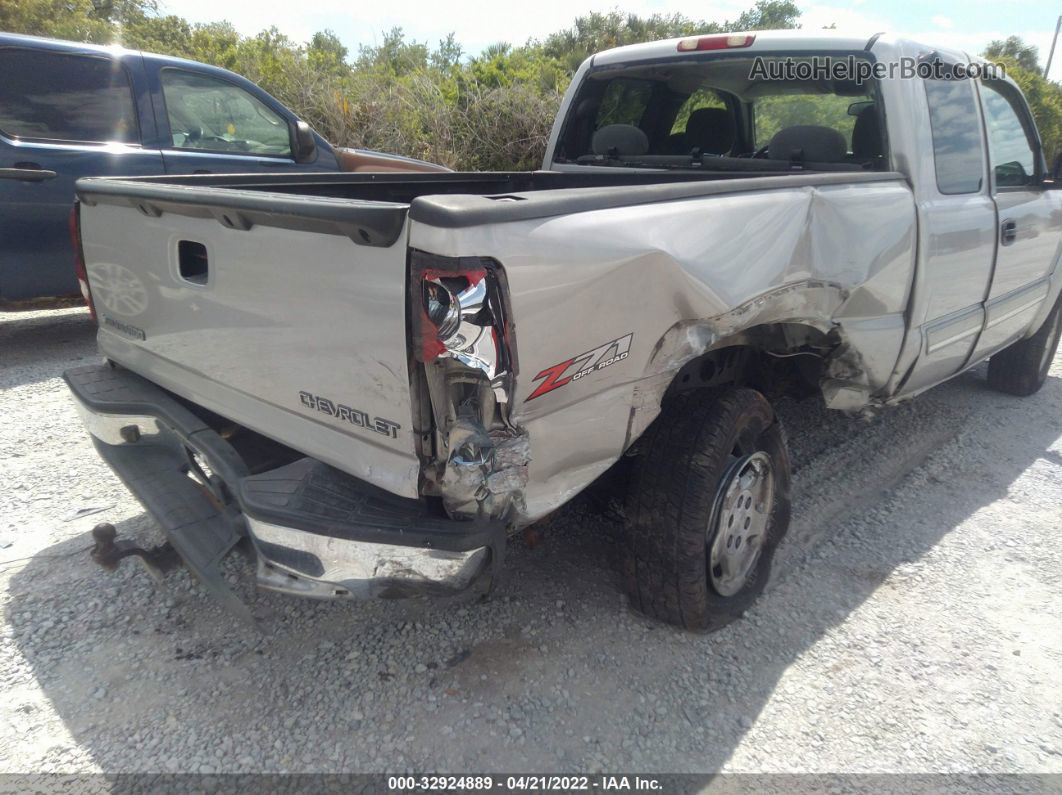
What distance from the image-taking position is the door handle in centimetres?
469

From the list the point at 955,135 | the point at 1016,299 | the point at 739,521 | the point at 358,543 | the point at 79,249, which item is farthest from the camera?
the point at 1016,299

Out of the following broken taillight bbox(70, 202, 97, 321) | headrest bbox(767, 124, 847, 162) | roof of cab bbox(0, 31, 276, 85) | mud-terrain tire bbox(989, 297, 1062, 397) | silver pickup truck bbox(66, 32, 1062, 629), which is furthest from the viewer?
mud-terrain tire bbox(989, 297, 1062, 397)

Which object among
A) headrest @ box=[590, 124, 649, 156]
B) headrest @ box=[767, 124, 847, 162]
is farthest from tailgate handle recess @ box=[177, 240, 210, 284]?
headrest @ box=[767, 124, 847, 162]

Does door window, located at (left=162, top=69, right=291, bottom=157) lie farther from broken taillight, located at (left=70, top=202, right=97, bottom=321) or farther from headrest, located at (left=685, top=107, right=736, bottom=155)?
headrest, located at (left=685, top=107, right=736, bottom=155)

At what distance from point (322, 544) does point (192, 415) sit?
90cm

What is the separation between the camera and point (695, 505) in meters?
2.34

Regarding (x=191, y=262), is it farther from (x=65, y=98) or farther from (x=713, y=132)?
(x=65, y=98)

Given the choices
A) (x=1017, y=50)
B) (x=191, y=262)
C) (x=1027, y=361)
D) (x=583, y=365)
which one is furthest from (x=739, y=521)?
(x=1017, y=50)

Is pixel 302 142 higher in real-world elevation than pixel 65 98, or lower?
lower

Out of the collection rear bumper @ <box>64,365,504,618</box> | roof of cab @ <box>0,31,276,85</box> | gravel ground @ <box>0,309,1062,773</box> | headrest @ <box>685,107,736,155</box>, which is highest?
roof of cab @ <box>0,31,276,85</box>


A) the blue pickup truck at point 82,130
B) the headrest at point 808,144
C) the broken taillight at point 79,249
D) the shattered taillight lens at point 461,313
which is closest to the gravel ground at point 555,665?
the broken taillight at point 79,249

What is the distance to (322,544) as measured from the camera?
1804 mm

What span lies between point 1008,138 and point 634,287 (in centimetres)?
342

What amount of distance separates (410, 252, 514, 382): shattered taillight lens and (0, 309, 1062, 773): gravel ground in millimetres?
1148
